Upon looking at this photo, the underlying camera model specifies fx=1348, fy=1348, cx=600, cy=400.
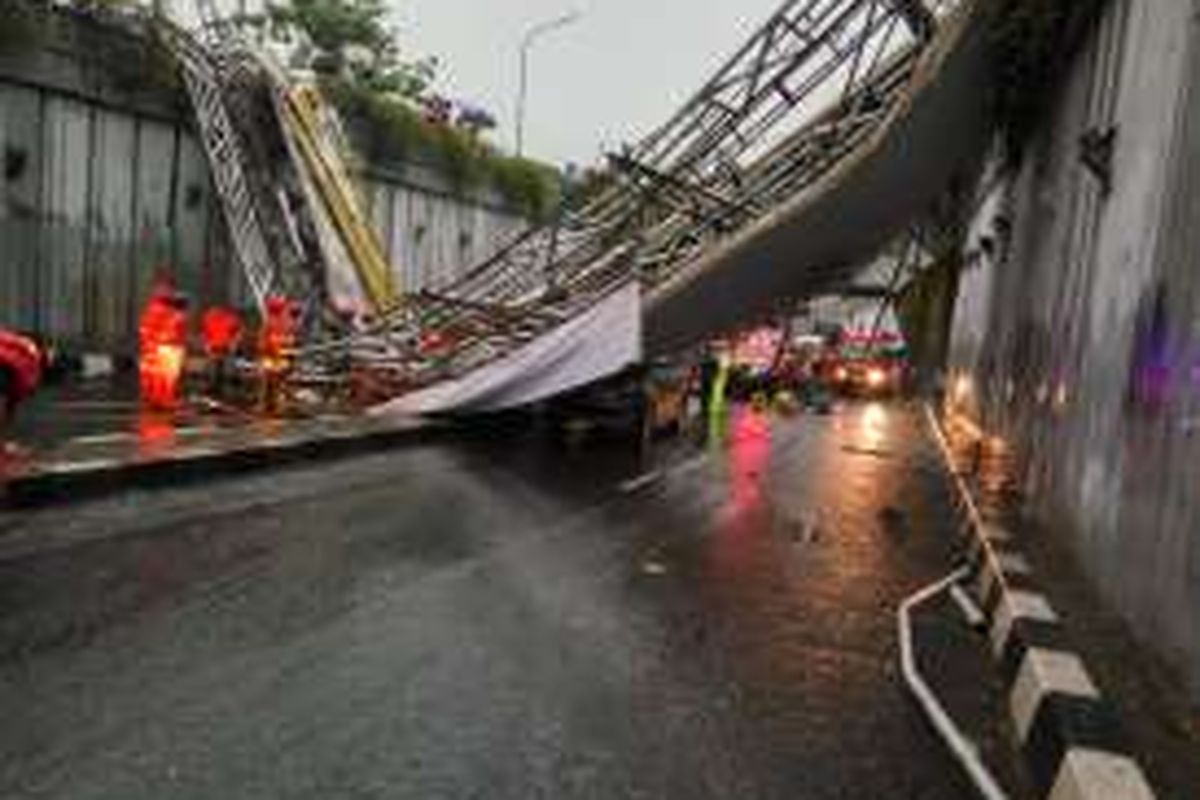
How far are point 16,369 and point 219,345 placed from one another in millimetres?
7903

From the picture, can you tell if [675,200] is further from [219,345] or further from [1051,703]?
[1051,703]

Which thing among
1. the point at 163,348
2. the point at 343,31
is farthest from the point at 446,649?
the point at 343,31

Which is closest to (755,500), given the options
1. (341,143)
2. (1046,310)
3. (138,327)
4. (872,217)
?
(1046,310)

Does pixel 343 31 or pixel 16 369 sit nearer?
pixel 16 369

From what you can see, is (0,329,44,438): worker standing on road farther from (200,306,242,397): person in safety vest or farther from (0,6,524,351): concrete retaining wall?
(0,6,524,351): concrete retaining wall

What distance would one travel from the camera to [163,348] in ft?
46.9

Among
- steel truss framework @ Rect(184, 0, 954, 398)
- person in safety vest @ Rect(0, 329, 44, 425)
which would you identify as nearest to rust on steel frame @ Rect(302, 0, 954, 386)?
steel truss framework @ Rect(184, 0, 954, 398)

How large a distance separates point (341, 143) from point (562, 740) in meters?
20.8

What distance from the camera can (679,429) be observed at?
70.8 ft

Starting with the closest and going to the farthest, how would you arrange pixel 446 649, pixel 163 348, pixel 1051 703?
pixel 1051 703 → pixel 446 649 → pixel 163 348

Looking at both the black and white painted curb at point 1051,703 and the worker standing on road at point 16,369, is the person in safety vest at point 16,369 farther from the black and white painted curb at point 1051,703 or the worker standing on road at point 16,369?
the black and white painted curb at point 1051,703

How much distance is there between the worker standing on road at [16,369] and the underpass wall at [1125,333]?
22.2 ft

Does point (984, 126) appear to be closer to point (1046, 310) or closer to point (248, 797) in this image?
point (1046, 310)

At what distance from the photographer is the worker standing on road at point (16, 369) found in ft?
28.1
